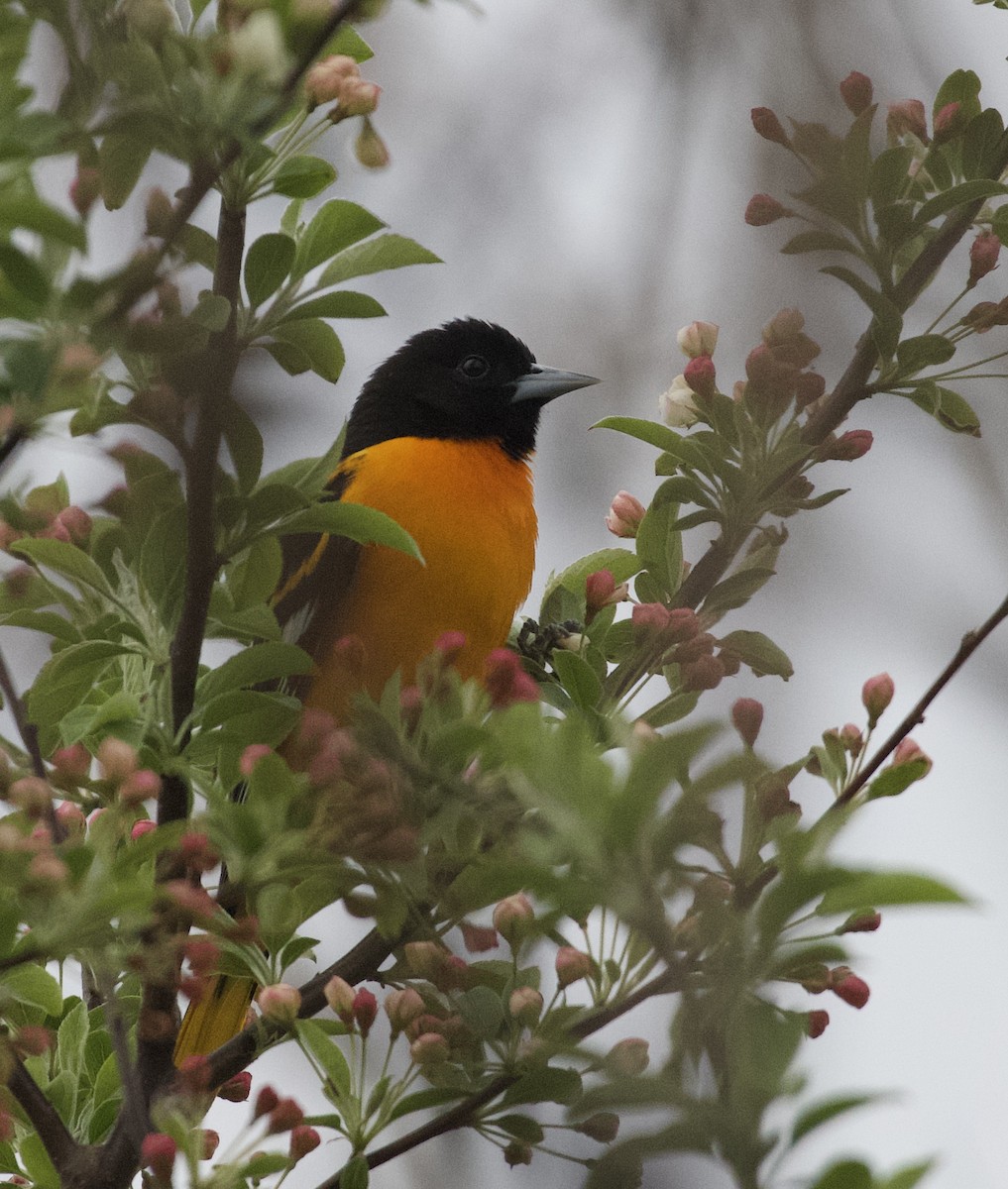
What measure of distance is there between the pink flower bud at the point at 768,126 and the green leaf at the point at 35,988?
5.29 ft

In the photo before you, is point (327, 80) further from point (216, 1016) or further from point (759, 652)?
point (216, 1016)

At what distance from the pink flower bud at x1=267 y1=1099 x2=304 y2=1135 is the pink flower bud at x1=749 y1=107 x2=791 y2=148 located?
5.07 feet

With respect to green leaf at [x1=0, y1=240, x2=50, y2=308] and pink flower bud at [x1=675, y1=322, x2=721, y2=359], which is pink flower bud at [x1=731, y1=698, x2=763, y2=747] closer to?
pink flower bud at [x1=675, y1=322, x2=721, y2=359]

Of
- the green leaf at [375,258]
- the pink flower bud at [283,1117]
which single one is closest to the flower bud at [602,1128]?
the pink flower bud at [283,1117]

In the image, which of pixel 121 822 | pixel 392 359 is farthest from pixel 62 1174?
pixel 392 359

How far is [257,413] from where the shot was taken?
2.17 m

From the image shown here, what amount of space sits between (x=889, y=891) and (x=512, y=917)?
0.94m

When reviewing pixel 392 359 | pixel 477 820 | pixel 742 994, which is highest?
pixel 392 359

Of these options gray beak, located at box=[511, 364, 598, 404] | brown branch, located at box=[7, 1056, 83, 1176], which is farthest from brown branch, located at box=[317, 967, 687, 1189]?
gray beak, located at box=[511, 364, 598, 404]

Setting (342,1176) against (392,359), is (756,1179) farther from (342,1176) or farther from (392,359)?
(392,359)

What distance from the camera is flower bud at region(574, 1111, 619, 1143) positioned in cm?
212

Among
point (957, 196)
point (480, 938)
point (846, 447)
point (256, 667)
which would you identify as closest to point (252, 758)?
point (256, 667)

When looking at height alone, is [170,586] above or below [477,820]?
above

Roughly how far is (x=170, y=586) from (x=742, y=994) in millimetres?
993
